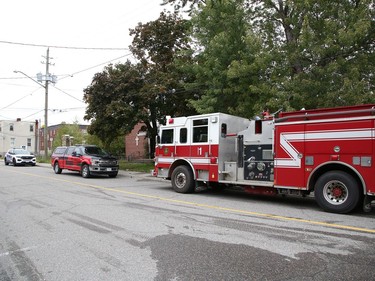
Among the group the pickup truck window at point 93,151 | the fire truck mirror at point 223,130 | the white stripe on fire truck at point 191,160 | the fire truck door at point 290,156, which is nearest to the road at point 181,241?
the fire truck door at point 290,156

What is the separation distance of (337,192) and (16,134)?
82971 millimetres

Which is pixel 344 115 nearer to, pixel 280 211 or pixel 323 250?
pixel 280 211

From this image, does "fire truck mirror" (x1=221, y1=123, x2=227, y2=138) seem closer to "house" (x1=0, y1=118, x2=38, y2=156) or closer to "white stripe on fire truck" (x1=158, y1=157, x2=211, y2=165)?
"white stripe on fire truck" (x1=158, y1=157, x2=211, y2=165)

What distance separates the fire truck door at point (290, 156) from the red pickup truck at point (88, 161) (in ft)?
37.8

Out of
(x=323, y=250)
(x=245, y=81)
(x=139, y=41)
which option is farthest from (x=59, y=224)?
(x=139, y=41)

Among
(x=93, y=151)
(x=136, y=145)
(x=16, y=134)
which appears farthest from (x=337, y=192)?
(x=16, y=134)

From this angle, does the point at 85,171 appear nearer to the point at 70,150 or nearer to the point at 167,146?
the point at 70,150

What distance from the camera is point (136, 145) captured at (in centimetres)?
4234

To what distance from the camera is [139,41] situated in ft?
79.6

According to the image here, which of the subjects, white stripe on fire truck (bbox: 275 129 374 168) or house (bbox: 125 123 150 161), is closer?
white stripe on fire truck (bbox: 275 129 374 168)

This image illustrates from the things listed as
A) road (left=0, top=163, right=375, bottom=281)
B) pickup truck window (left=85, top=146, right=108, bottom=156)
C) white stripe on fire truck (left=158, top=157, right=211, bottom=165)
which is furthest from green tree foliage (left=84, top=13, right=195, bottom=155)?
road (left=0, top=163, right=375, bottom=281)

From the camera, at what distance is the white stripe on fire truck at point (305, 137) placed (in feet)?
26.9

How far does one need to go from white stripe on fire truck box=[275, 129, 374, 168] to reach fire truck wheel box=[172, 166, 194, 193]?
3718 mm

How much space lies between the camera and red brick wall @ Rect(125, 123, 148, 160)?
1587 inches
